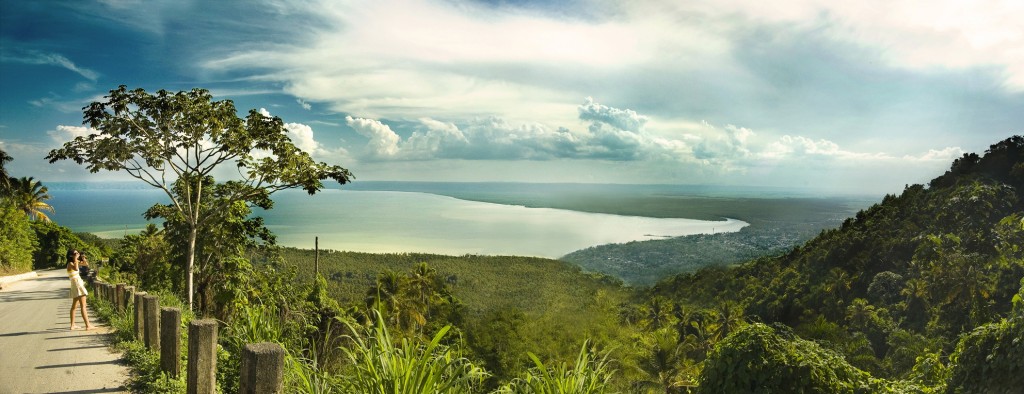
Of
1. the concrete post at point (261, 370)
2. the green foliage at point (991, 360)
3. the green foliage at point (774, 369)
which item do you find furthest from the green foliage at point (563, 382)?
the green foliage at point (774, 369)

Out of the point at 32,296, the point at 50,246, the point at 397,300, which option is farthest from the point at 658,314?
the point at 32,296

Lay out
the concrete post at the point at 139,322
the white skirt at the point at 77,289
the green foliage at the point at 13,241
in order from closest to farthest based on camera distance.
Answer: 1. the concrete post at the point at 139,322
2. the white skirt at the point at 77,289
3. the green foliage at the point at 13,241

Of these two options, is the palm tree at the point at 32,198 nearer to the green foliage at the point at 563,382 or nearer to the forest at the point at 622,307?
the forest at the point at 622,307

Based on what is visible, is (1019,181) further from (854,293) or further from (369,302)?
(369,302)

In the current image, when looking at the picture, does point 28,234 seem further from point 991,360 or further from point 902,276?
point 902,276

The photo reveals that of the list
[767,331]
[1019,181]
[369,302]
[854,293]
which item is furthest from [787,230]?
[767,331]

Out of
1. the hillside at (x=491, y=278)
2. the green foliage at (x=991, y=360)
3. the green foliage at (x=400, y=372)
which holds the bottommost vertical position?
the hillside at (x=491, y=278)
